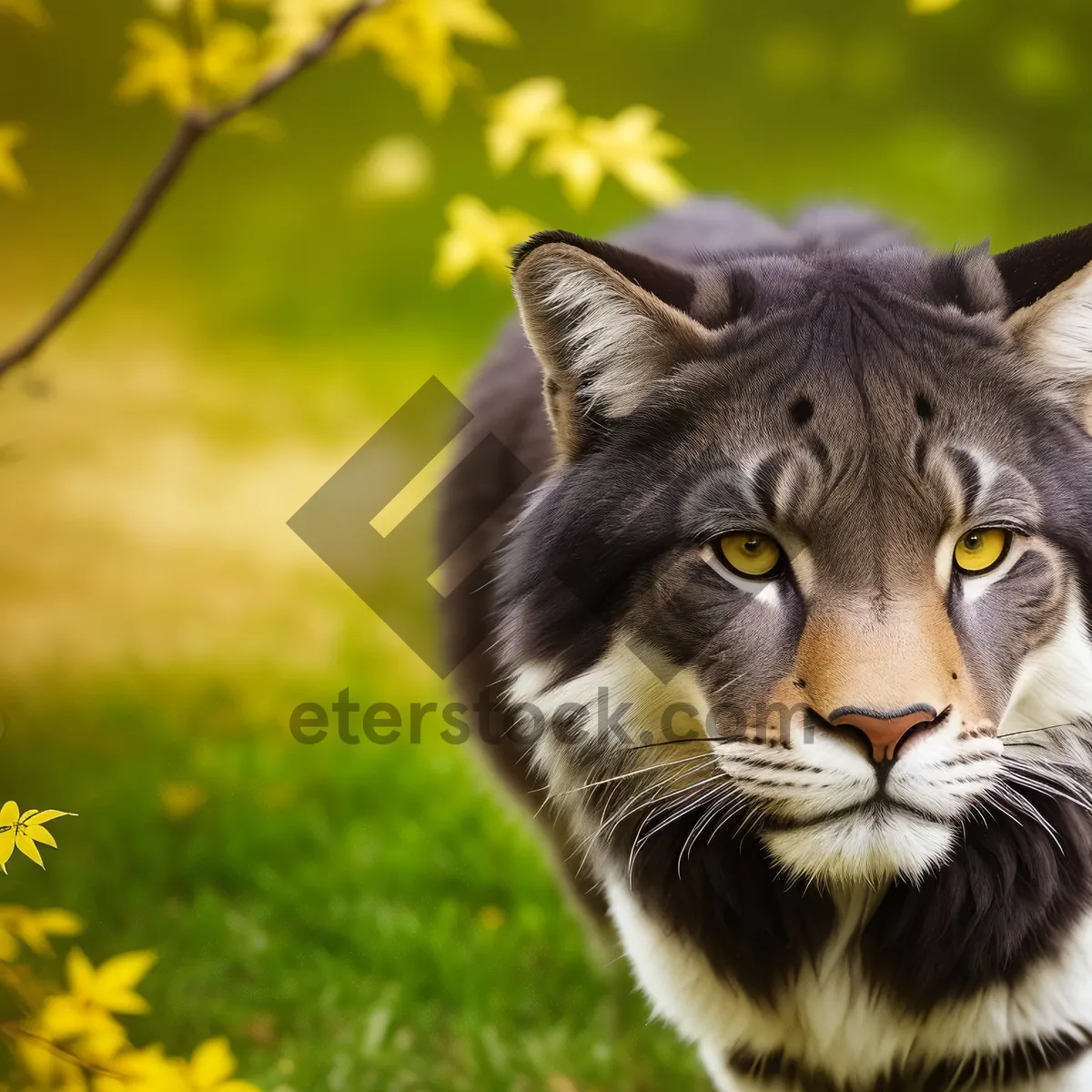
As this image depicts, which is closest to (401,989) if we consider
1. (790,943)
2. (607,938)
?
(607,938)

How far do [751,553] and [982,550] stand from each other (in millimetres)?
359

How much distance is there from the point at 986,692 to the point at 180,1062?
1.53 meters

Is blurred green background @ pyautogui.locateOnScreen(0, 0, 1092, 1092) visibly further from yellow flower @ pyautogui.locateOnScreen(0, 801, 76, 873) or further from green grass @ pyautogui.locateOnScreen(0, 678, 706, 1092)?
Answer: yellow flower @ pyautogui.locateOnScreen(0, 801, 76, 873)

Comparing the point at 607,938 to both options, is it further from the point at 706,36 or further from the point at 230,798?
the point at 706,36

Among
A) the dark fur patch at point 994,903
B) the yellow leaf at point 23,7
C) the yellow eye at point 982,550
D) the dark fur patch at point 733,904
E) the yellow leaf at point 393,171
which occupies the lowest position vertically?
the dark fur patch at point 994,903

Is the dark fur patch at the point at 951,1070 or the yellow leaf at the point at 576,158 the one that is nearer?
the dark fur patch at the point at 951,1070

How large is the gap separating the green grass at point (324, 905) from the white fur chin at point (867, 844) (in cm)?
128

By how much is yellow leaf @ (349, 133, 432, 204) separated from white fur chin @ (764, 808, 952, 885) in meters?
4.65

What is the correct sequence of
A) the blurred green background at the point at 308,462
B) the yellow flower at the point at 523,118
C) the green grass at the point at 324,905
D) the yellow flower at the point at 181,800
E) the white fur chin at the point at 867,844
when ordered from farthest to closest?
the yellow flower at the point at 181,800 < the blurred green background at the point at 308,462 < the green grass at the point at 324,905 < the yellow flower at the point at 523,118 < the white fur chin at the point at 867,844

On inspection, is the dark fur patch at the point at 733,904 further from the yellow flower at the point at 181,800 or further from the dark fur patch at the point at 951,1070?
the yellow flower at the point at 181,800

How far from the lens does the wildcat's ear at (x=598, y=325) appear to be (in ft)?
6.67

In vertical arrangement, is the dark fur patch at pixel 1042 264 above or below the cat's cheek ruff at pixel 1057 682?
above

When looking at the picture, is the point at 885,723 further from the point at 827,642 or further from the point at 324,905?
the point at 324,905

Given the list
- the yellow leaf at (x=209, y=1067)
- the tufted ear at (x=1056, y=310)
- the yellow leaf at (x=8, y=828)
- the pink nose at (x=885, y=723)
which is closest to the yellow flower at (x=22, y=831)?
the yellow leaf at (x=8, y=828)
